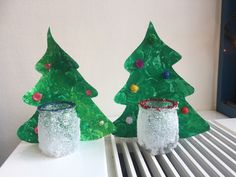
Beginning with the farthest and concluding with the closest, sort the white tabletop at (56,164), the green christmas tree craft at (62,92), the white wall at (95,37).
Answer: the white wall at (95,37), the green christmas tree craft at (62,92), the white tabletop at (56,164)

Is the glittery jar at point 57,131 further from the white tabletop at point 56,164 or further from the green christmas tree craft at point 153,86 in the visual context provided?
the green christmas tree craft at point 153,86

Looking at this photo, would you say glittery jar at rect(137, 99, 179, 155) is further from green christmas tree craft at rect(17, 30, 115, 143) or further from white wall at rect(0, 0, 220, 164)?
white wall at rect(0, 0, 220, 164)

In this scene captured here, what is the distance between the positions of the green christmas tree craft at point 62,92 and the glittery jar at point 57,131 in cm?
7

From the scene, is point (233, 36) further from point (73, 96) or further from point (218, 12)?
point (73, 96)

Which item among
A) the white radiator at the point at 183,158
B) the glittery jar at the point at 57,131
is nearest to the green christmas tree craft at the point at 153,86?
the white radiator at the point at 183,158

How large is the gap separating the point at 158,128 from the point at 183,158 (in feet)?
0.33

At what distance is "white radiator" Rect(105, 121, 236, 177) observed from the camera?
514 millimetres

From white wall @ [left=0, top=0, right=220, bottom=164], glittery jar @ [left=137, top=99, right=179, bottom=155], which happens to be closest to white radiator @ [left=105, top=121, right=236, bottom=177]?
glittery jar @ [left=137, top=99, right=179, bottom=155]

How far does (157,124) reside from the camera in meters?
0.57

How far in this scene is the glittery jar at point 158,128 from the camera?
0.57 m

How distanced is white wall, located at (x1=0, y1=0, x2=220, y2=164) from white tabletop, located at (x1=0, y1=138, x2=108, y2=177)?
0.28m

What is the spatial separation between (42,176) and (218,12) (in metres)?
0.83

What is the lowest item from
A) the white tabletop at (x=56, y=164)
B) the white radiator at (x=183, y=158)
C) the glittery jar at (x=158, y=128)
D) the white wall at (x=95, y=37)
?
the white radiator at (x=183, y=158)

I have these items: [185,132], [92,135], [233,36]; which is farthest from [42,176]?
[233,36]
